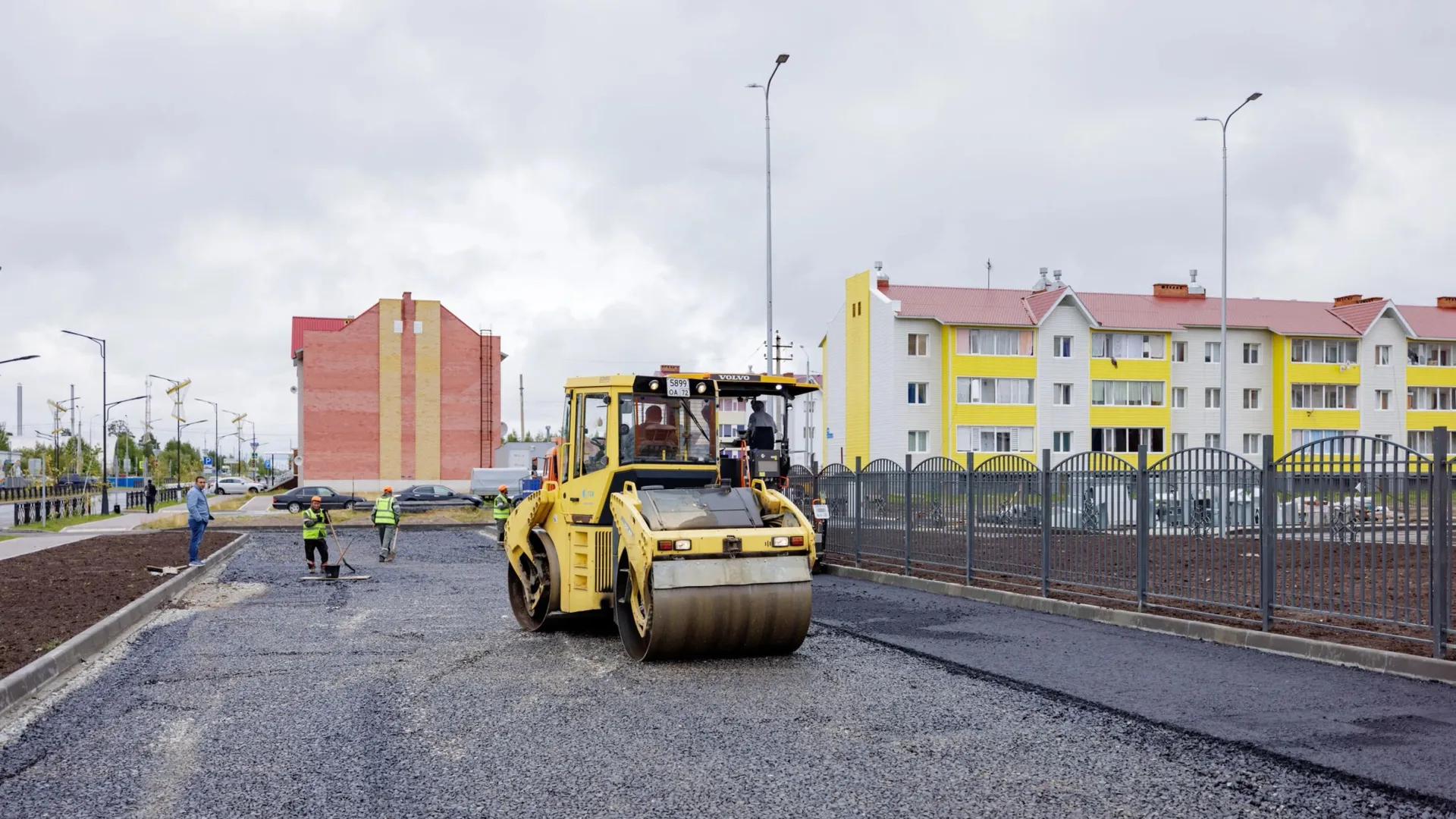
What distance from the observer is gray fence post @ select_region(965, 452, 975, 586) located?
56.0 ft

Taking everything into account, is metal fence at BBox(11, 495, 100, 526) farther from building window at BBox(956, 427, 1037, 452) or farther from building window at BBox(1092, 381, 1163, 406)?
building window at BBox(1092, 381, 1163, 406)

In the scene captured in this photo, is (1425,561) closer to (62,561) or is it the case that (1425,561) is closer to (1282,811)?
(1282,811)

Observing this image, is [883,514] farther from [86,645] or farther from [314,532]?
[86,645]

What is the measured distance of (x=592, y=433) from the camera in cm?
1213

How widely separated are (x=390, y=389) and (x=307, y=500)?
1519 centimetres

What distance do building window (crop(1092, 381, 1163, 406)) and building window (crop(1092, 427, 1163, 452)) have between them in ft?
→ 3.82

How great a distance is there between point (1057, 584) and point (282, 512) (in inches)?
1707

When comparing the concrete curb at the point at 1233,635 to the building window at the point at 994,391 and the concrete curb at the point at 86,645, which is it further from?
the building window at the point at 994,391

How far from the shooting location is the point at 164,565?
2144 centimetres

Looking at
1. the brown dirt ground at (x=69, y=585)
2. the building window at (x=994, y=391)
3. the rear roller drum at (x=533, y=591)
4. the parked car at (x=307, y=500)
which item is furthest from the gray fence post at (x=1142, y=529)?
the parked car at (x=307, y=500)

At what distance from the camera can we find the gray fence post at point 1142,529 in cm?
1326

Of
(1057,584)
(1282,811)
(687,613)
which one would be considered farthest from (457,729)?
(1057,584)

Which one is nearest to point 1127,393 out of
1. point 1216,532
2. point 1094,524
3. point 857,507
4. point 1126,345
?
point 1126,345

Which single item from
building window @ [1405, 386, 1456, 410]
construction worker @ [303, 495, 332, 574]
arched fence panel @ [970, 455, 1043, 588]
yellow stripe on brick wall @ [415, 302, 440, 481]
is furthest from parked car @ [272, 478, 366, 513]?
building window @ [1405, 386, 1456, 410]
